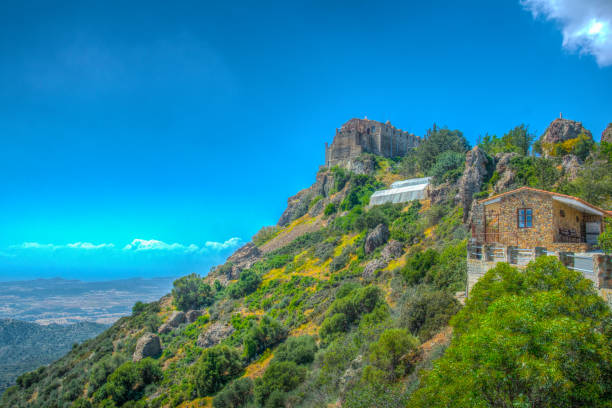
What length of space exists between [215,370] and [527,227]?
19366 millimetres

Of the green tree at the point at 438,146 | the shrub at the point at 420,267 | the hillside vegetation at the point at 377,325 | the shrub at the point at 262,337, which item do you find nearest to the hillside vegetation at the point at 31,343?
the hillside vegetation at the point at 377,325

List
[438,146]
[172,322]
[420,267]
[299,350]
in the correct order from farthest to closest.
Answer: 1. [438,146]
2. [172,322]
3. [420,267]
4. [299,350]

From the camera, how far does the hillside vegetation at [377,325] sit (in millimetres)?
5168

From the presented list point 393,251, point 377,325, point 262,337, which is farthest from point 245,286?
point 377,325

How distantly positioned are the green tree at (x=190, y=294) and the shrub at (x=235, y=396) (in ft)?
82.3

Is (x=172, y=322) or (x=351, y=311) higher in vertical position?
(x=351, y=311)

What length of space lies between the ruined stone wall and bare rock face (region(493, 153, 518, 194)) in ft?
125

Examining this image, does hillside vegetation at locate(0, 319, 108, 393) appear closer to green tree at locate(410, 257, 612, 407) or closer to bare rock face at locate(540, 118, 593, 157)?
green tree at locate(410, 257, 612, 407)

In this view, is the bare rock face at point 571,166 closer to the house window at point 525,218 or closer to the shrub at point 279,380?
the house window at point 525,218

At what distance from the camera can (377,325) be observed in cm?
1599

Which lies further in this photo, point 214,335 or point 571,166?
point 214,335

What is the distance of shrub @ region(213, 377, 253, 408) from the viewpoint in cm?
1733

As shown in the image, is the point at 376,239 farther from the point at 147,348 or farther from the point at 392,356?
the point at 147,348

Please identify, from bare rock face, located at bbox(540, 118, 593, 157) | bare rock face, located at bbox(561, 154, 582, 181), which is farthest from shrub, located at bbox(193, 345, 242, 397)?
bare rock face, located at bbox(540, 118, 593, 157)
